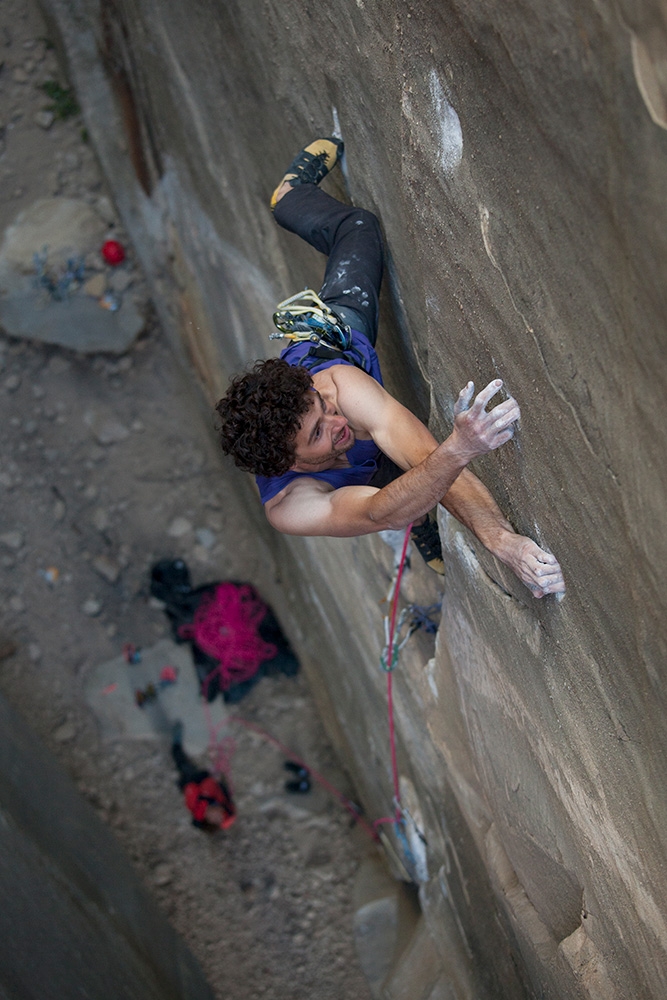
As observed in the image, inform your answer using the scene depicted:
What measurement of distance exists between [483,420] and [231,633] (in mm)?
3581

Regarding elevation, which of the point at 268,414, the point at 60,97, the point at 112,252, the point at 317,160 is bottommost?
the point at 268,414

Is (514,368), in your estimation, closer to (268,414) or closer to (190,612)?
(268,414)

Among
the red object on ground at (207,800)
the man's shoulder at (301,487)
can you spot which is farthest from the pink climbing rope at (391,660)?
the red object on ground at (207,800)

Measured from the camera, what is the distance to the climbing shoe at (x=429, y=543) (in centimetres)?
246

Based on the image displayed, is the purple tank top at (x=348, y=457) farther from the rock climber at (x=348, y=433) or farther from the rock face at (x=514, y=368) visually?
the rock face at (x=514, y=368)

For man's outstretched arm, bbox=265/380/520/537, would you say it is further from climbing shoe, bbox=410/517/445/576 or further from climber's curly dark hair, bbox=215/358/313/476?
climbing shoe, bbox=410/517/445/576

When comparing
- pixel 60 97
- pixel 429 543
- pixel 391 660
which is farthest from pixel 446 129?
pixel 60 97

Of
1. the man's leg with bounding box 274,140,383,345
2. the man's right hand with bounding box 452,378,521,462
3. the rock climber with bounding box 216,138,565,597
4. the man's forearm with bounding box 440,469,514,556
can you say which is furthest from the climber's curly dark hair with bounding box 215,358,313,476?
the man's right hand with bounding box 452,378,521,462

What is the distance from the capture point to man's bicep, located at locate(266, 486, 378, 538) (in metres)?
1.86

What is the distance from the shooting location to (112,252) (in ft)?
16.8

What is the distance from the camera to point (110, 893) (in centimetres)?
367

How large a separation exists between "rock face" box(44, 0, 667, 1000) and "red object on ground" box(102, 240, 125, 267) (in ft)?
5.48

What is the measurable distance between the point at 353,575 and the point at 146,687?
6.98ft

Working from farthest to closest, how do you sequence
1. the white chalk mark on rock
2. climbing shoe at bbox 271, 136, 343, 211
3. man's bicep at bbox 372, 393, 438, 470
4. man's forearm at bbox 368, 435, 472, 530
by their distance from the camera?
climbing shoe at bbox 271, 136, 343, 211, man's bicep at bbox 372, 393, 438, 470, man's forearm at bbox 368, 435, 472, 530, the white chalk mark on rock
